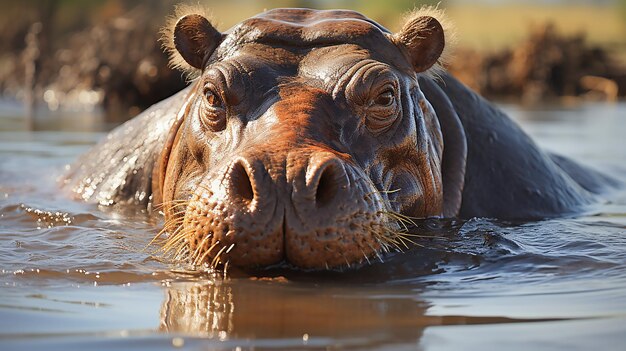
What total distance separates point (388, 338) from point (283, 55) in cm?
256

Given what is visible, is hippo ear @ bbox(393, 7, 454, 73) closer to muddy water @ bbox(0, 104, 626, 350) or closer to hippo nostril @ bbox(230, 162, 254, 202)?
muddy water @ bbox(0, 104, 626, 350)

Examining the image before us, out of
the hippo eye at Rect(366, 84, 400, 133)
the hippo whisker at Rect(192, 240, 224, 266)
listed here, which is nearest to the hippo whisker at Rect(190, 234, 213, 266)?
the hippo whisker at Rect(192, 240, 224, 266)

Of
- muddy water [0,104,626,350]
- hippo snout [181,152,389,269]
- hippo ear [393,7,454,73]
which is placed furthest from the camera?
hippo ear [393,7,454,73]

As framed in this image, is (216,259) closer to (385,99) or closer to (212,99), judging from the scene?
(212,99)

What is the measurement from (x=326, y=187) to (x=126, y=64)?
15.1 m

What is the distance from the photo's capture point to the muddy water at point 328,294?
141 inches

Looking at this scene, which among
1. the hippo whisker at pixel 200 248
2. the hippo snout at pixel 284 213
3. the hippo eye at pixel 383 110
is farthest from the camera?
the hippo eye at pixel 383 110

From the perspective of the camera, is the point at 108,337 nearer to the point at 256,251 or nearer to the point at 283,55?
the point at 256,251

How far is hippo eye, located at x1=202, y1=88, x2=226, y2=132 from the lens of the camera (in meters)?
5.62

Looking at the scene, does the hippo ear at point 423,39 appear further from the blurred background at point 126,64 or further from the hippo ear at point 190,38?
the blurred background at point 126,64

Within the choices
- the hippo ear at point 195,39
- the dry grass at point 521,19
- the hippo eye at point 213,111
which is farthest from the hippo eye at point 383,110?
the dry grass at point 521,19

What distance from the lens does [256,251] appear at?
15.1 feet

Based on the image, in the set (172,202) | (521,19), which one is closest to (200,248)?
(172,202)

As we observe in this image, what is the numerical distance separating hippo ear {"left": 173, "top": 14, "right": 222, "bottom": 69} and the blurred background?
375 inches
